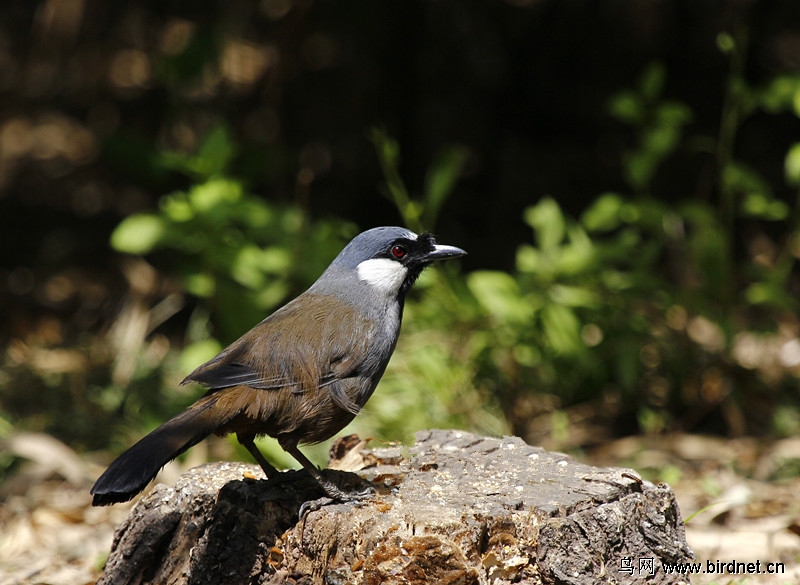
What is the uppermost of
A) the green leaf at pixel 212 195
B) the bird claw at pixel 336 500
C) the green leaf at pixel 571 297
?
the green leaf at pixel 212 195

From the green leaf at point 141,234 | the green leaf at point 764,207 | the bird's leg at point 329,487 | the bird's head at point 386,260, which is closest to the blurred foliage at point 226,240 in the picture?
the green leaf at point 141,234

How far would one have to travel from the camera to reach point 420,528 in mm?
3205

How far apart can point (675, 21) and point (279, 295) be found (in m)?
4.14

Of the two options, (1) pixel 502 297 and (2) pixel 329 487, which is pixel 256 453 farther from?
(1) pixel 502 297

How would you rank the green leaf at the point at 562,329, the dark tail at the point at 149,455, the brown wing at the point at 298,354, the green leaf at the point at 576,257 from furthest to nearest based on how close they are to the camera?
the green leaf at the point at 576,257
the green leaf at the point at 562,329
the brown wing at the point at 298,354
the dark tail at the point at 149,455

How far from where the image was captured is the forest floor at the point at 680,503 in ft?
14.5

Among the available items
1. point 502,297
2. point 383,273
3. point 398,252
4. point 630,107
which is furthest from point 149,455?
point 630,107

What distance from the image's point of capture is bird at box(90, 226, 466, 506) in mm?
3465

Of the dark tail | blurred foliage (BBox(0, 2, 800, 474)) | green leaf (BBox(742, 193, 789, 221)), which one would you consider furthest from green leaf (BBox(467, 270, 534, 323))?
the dark tail

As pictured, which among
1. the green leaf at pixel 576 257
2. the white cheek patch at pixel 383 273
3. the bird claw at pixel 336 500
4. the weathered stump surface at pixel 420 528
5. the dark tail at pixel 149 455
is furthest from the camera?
the green leaf at pixel 576 257

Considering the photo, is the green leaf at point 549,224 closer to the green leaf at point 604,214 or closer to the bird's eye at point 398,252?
the green leaf at point 604,214

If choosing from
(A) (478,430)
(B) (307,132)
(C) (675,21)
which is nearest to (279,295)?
(A) (478,430)

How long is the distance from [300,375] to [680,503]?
2.48 metres

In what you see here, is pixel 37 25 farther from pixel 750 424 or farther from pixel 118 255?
pixel 750 424
